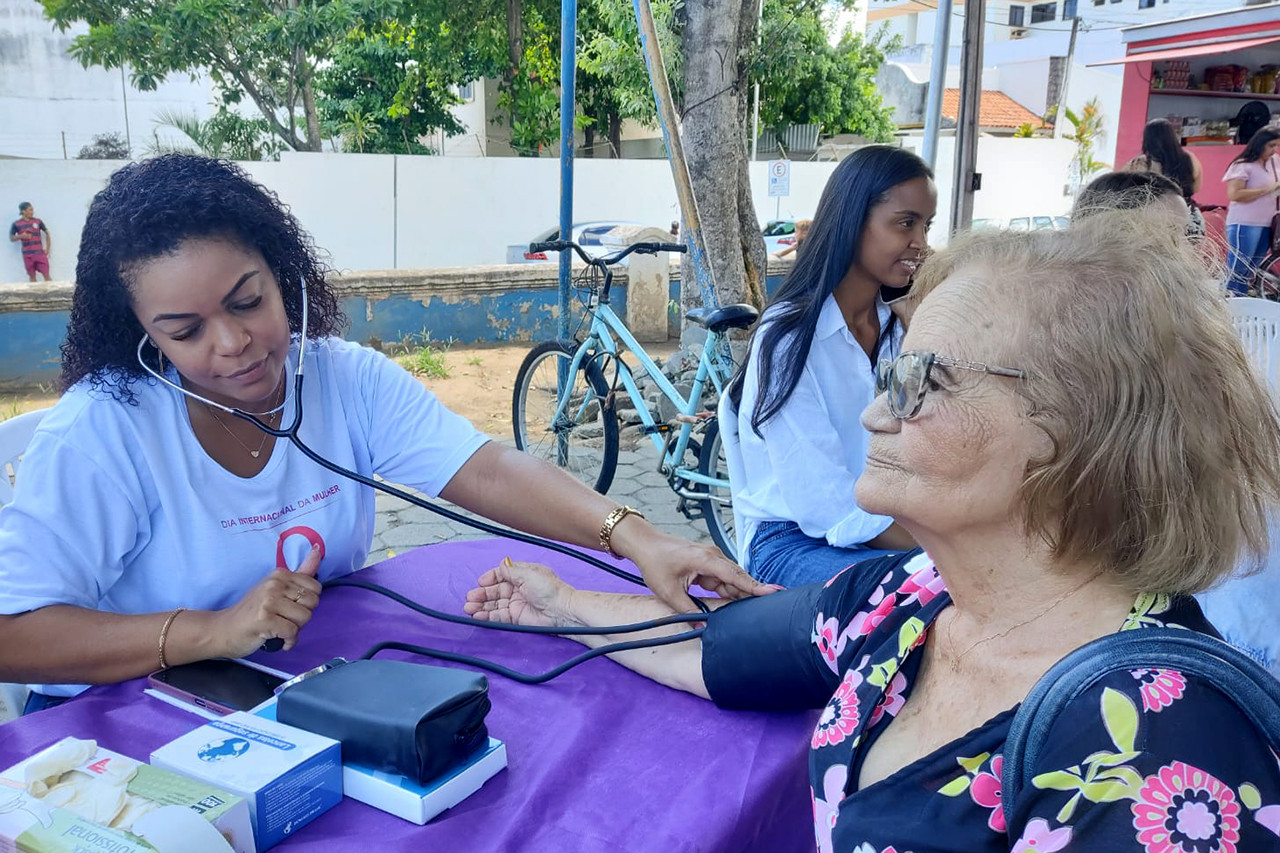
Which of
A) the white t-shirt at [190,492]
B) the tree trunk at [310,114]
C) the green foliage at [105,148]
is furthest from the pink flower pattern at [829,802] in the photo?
the green foliage at [105,148]

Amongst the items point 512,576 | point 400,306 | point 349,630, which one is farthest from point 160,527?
point 400,306

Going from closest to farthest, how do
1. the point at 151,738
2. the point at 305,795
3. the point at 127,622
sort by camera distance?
the point at 305,795 → the point at 151,738 → the point at 127,622

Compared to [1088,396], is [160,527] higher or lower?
lower

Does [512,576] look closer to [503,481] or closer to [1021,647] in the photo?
[503,481]

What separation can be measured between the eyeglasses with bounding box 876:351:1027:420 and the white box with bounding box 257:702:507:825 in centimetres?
64

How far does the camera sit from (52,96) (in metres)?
19.6

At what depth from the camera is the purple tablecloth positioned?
1.06 m

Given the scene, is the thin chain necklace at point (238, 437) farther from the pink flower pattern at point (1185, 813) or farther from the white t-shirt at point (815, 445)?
the pink flower pattern at point (1185, 813)

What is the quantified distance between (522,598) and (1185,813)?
3.62 feet

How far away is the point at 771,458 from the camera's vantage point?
225 cm

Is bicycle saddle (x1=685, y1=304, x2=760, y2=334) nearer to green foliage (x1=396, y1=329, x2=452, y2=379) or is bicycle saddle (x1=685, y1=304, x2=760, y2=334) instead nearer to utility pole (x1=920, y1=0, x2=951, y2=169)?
utility pole (x1=920, y1=0, x2=951, y2=169)

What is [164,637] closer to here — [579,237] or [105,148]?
[579,237]

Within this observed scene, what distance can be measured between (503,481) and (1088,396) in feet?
3.82

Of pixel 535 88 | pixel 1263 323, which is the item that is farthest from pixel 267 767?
pixel 535 88
